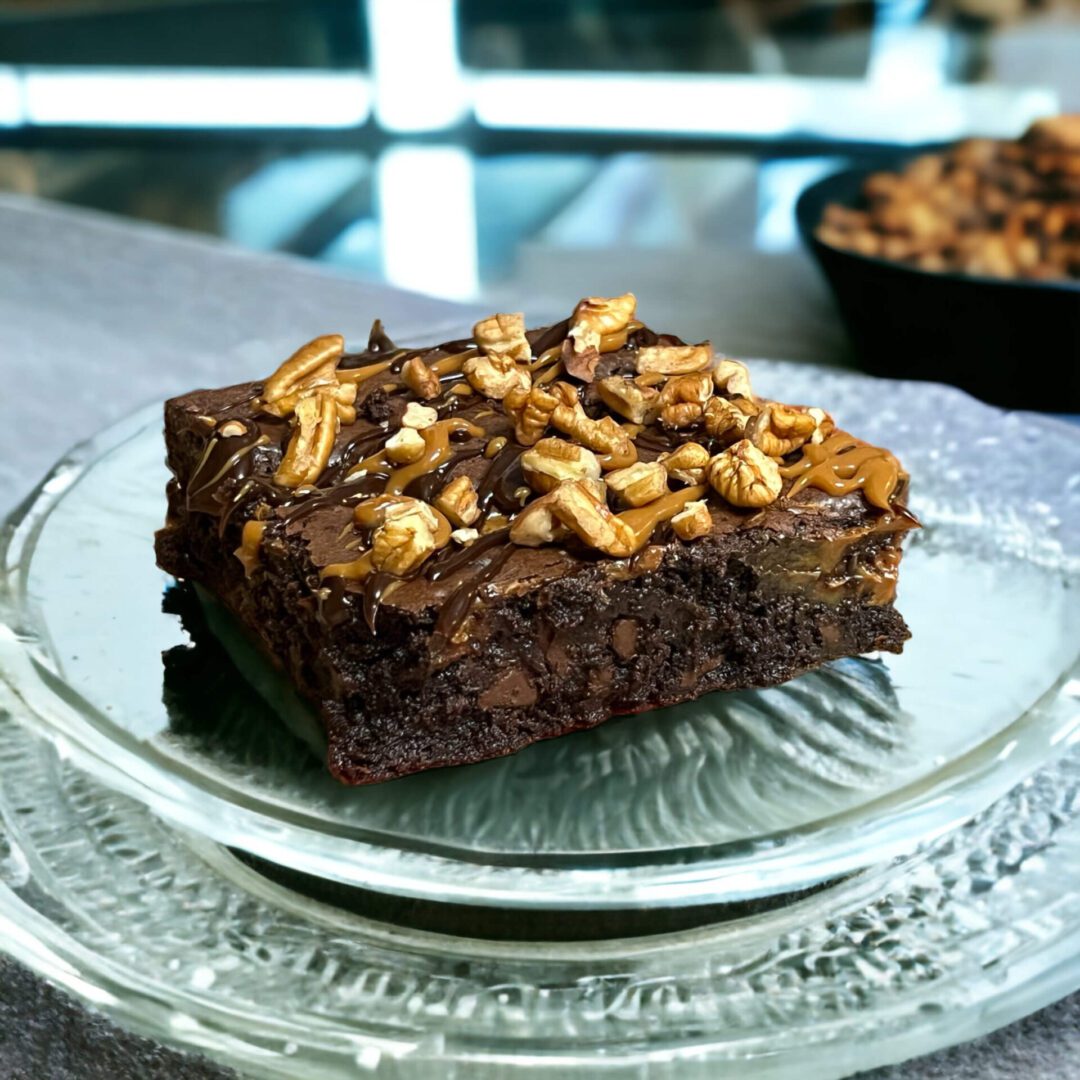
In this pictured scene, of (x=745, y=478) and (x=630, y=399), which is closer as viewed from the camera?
(x=745, y=478)

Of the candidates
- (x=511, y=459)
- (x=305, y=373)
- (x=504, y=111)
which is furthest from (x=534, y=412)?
(x=504, y=111)

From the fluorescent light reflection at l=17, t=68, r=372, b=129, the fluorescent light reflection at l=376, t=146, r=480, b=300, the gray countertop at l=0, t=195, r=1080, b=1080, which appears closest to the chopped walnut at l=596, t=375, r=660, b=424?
the gray countertop at l=0, t=195, r=1080, b=1080

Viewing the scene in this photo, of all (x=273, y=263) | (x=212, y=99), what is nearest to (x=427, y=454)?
(x=273, y=263)

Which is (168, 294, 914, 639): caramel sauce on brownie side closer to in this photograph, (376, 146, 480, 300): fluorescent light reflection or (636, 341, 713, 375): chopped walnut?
(636, 341, 713, 375): chopped walnut

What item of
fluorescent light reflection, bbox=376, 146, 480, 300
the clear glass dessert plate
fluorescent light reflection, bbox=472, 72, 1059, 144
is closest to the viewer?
the clear glass dessert plate

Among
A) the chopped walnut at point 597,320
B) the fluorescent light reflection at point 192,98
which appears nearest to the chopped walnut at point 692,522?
the chopped walnut at point 597,320

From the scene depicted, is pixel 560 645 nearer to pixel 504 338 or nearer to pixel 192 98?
pixel 504 338

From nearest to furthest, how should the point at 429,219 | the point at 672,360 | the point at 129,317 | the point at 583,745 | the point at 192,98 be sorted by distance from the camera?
the point at 583,745 → the point at 672,360 → the point at 129,317 → the point at 429,219 → the point at 192,98
